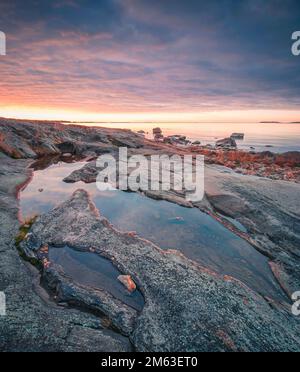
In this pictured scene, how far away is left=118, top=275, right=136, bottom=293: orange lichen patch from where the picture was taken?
8528 millimetres

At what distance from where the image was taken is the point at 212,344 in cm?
644

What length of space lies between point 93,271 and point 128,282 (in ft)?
5.71

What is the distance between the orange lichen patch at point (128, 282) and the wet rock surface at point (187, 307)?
0.21m

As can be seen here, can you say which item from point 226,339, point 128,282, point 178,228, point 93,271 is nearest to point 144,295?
point 128,282

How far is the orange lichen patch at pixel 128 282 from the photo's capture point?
28.0 ft

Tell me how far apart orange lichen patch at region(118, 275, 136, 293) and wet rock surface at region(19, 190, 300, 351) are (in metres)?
0.21

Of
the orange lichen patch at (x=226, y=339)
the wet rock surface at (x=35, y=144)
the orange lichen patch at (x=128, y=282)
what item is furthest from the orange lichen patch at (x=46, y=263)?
the wet rock surface at (x=35, y=144)

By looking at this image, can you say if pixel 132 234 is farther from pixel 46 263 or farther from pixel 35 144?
pixel 35 144

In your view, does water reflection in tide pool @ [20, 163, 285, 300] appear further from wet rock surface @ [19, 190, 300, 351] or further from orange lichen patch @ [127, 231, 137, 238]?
wet rock surface @ [19, 190, 300, 351]

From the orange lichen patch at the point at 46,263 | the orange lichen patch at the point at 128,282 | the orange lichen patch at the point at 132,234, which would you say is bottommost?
the orange lichen patch at the point at 128,282

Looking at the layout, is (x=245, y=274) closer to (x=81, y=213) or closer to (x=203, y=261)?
(x=203, y=261)

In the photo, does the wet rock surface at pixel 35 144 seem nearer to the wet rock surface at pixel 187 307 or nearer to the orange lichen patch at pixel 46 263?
the orange lichen patch at pixel 46 263
